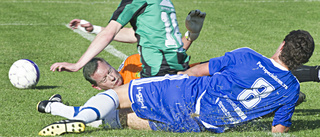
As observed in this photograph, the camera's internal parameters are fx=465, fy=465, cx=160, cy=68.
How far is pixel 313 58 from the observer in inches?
380

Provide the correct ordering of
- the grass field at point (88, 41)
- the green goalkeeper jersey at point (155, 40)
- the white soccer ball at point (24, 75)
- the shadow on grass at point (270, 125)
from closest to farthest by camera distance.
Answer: the shadow on grass at point (270, 125) < the green goalkeeper jersey at point (155, 40) < the grass field at point (88, 41) < the white soccer ball at point (24, 75)

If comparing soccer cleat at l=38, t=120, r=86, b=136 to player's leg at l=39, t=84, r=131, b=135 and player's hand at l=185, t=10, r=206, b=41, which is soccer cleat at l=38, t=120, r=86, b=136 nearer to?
player's leg at l=39, t=84, r=131, b=135

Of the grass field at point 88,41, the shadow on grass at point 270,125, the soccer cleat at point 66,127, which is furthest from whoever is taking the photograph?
the grass field at point 88,41

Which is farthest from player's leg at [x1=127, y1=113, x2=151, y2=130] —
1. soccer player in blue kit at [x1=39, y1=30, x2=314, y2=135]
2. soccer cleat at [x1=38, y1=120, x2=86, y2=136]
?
soccer cleat at [x1=38, y1=120, x2=86, y2=136]

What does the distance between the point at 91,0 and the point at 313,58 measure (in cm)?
961

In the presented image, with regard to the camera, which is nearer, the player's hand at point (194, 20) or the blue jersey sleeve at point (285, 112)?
the blue jersey sleeve at point (285, 112)

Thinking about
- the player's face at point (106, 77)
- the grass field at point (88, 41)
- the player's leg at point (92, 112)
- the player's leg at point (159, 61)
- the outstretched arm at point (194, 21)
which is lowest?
the grass field at point (88, 41)

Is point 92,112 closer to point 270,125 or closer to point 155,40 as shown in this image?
point 155,40

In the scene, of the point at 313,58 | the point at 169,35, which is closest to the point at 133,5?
the point at 169,35

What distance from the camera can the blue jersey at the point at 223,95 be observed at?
4805 millimetres

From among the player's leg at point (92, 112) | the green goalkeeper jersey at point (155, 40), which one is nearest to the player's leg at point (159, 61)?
the green goalkeeper jersey at point (155, 40)

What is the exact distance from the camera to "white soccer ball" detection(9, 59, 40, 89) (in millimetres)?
7258

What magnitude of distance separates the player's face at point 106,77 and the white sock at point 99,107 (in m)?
0.99

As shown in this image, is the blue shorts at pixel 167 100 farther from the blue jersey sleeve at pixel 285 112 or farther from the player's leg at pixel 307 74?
the player's leg at pixel 307 74
